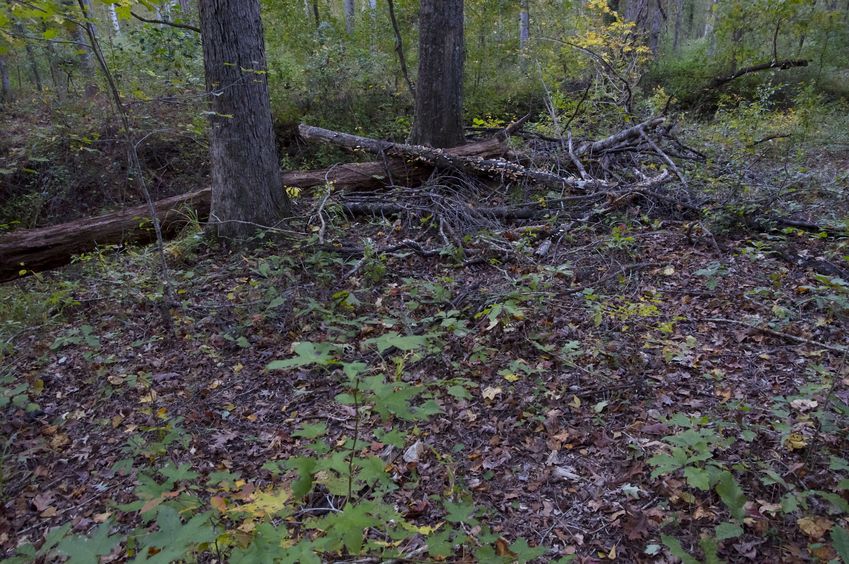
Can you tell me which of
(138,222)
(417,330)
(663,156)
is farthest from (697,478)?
(138,222)

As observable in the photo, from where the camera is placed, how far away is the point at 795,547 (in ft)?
7.26

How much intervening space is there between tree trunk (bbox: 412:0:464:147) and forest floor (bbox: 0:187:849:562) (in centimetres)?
261

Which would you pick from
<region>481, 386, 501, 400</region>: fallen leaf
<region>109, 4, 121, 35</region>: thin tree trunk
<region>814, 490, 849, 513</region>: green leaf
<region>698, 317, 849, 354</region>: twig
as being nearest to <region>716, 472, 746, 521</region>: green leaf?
<region>814, 490, 849, 513</region>: green leaf

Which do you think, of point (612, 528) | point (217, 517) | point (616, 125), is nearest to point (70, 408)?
point (217, 517)

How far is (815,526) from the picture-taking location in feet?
7.41

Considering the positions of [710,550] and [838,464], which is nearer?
[710,550]

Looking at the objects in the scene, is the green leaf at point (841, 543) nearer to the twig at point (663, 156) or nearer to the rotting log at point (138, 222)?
the twig at point (663, 156)

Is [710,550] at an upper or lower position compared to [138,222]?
lower

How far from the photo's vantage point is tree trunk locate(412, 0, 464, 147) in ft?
23.0

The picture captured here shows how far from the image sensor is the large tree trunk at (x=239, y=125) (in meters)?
5.16

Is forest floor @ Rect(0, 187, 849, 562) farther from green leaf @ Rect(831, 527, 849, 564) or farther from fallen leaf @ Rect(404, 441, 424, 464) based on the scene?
green leaf @ Rect(831, 527, 849, 564)

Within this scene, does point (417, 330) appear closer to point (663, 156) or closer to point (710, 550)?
point (710, 550)

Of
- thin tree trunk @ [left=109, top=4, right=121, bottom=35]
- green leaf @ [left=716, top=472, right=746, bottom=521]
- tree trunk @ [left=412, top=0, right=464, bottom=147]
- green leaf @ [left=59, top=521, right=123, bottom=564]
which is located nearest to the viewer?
green leaf @ [left=59, top=521, right=123, bottom=564]

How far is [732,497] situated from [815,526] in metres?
0.41
